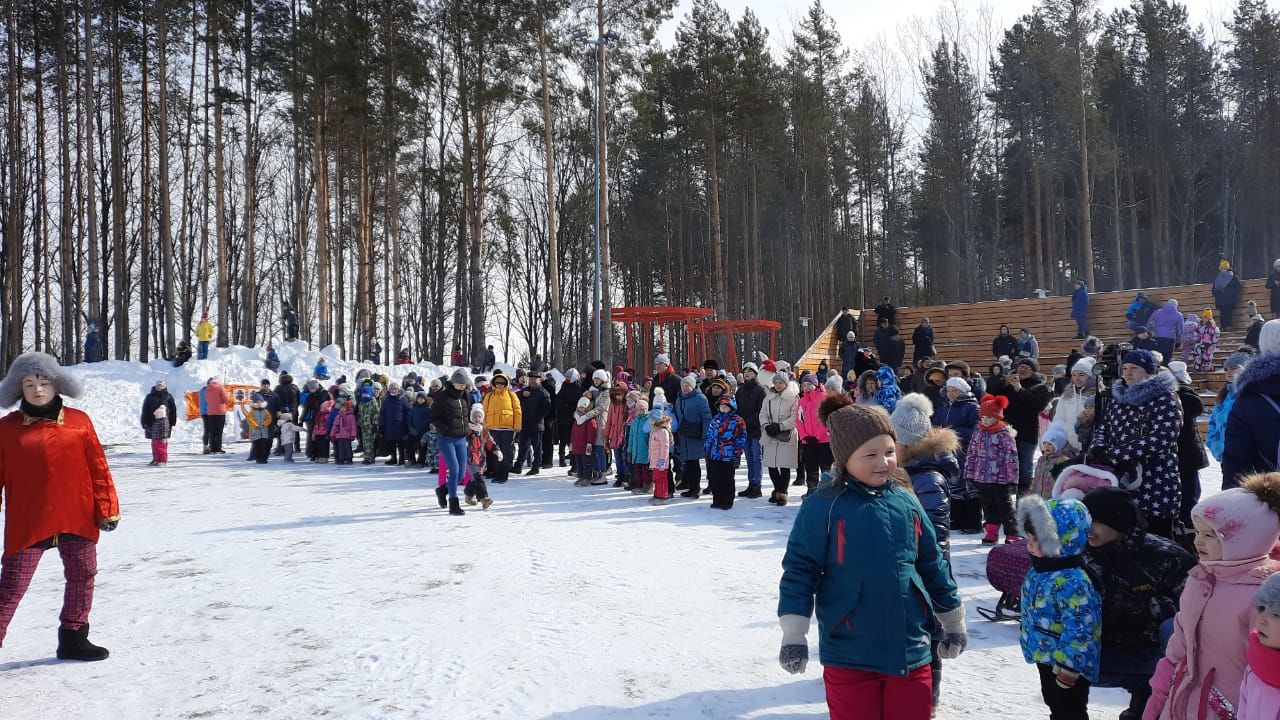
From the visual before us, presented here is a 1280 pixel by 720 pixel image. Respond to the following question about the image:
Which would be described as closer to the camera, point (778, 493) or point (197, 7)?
point (778, 493)

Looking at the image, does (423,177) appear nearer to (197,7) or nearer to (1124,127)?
(197,7)

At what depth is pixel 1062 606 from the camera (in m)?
3.01

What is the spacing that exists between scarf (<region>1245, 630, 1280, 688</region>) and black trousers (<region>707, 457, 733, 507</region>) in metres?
7.81

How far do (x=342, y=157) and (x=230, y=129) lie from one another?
4.34 metres

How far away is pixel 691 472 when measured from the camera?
11.1m

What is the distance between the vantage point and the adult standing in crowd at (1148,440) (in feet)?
15.7

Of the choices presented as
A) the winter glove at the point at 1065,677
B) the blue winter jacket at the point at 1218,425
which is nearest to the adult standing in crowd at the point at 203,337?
the blue winter jacket at the point at 1218,425

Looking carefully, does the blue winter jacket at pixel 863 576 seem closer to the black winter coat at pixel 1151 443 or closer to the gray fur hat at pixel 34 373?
the black winter coat at pixel 1151 443

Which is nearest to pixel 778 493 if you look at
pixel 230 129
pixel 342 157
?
pixel 342 157

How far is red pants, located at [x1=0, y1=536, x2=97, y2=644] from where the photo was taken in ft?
14.8

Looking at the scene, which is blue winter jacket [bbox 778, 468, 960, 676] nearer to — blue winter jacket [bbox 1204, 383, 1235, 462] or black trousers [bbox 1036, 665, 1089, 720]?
black trousers [bbox 1036, 665, 1089, 720]

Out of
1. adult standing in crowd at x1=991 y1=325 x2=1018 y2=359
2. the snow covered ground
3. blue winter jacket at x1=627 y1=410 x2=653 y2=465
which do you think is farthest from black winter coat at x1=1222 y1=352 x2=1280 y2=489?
adult standing in crowd at x1=991 y1=325 x2=1018 y2=359

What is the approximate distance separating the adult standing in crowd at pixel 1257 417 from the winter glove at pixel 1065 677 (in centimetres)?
173

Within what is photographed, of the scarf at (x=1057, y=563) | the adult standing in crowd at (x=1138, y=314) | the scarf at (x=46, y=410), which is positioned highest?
the adult standing in crowd at (x=1138, y=314)
